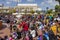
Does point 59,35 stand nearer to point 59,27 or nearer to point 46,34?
point 59,27

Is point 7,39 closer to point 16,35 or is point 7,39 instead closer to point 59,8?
point 16,35

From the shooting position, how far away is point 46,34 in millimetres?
8234

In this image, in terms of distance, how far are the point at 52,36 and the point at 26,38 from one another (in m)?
1.60

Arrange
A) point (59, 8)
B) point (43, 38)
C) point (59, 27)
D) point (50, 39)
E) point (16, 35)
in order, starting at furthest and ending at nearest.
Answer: point (59, 8)
point (16, 35)
point (59, 27)
point (50, 39)
point (43, 38)

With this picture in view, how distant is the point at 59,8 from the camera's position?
57.9 m

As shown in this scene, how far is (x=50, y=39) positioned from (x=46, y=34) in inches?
14.3

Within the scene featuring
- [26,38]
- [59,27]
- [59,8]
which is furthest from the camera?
[59,8]

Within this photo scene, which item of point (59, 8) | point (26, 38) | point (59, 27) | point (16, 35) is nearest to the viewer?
point (26, 38)

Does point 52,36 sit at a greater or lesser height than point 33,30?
greater

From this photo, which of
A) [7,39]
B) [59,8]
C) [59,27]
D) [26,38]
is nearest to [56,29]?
[59,27]

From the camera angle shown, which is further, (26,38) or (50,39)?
(26,38)

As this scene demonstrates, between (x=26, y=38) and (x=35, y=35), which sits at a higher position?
(x=26, y=38)

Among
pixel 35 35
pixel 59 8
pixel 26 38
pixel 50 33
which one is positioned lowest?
pixel 59 8

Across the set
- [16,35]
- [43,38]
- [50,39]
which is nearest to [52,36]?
[50,39]
